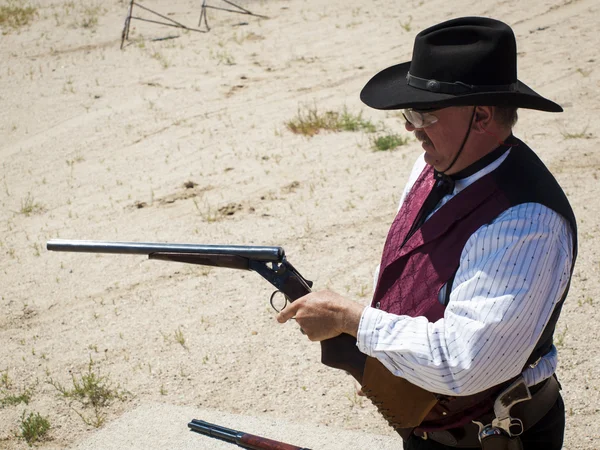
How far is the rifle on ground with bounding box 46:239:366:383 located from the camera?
7.88ft

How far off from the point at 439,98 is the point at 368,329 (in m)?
0.73

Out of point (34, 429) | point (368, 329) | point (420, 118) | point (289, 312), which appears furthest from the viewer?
point (34, 429)

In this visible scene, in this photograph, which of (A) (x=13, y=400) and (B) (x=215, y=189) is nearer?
(A) (x=13, y=400)

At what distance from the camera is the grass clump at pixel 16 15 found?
13.0 meters


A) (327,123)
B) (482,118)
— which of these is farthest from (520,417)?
(327,123)

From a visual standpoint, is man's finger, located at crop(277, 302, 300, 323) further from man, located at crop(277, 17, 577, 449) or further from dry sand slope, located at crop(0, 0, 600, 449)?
dry sand slope, located at crop(0, 0, 600, 449)

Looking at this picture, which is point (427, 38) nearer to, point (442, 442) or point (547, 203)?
point (547, 203)

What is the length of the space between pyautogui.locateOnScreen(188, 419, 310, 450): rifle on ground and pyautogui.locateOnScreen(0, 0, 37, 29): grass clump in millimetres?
11364

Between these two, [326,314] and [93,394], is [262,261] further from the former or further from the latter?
[93,394]

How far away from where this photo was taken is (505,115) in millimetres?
2209

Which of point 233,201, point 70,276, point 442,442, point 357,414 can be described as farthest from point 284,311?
point 233,201

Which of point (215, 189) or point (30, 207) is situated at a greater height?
point (30, 207)

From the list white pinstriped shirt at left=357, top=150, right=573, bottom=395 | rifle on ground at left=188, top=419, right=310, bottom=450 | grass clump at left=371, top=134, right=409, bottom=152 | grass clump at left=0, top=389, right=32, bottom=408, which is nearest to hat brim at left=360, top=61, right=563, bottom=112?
white pinstriped shirt at left=357, top=150, right=573, bottom=395

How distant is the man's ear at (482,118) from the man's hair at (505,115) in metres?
0.02
